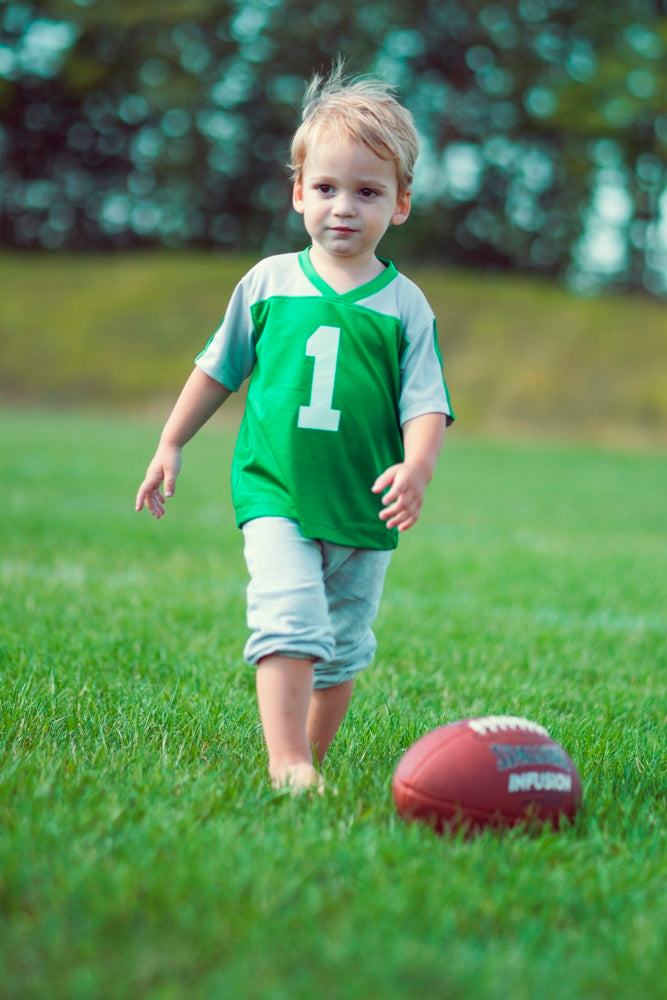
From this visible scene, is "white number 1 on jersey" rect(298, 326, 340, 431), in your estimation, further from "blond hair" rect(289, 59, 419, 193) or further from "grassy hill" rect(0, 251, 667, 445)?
"grassy hill" rect(0, 251, 667, 445)

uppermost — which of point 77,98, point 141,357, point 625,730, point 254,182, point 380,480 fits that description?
point 77,98

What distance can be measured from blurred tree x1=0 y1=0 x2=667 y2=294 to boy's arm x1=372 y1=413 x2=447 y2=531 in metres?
35.2

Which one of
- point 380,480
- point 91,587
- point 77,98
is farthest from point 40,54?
point 380,480

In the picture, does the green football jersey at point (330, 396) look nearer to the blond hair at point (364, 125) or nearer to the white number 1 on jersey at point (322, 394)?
the white number 1 on jersey at point (322, 394)

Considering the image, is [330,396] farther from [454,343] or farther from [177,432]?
[454,343]

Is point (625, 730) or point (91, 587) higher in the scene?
point (625, 730)

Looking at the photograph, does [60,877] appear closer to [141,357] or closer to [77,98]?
[141,357]

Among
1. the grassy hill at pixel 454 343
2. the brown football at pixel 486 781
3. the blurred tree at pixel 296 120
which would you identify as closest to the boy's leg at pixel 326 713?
the brown football at pixel 486 781

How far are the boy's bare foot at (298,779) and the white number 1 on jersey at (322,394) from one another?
32.0 inches

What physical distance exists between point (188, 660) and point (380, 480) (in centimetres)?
166

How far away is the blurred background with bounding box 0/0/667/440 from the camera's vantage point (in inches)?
1282

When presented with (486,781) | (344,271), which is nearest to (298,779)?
(486,781)

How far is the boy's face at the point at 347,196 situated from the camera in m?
2.68

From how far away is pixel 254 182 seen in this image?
42844mm
